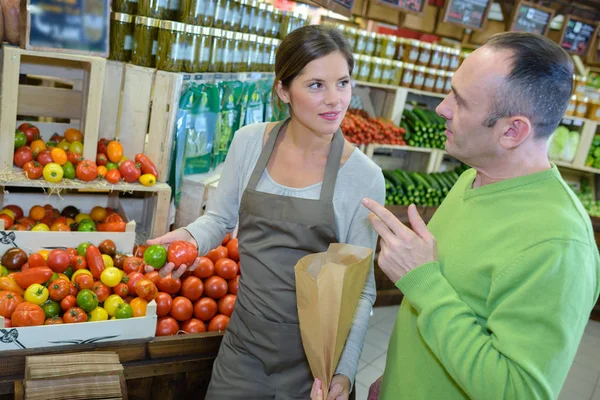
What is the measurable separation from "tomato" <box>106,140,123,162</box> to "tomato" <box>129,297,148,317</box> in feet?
3.14

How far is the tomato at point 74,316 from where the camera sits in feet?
6.80

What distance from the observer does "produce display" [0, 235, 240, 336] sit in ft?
6.66

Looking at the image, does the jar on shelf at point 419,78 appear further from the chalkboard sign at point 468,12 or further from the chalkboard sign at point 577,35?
the chalkboard sign at point 577,35

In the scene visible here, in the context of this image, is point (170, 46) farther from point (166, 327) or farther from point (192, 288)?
point (166, 327)

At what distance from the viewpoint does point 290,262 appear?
1746mm

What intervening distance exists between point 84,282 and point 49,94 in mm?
1202

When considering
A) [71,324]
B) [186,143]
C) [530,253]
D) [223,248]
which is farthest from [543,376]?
[186,143]

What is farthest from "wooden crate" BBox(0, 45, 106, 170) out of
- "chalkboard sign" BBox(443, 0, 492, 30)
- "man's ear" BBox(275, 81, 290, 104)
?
"chalkboard sign" BBox(443, 0, 492, 30)

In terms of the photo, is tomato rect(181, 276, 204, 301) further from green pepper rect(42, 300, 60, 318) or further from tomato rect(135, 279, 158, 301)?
green pepper rect(42, 300, 60, 318)

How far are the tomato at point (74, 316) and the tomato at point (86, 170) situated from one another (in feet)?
2.77

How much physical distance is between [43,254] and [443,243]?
6.26 feet

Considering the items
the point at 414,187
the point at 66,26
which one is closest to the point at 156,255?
the point at 66,26

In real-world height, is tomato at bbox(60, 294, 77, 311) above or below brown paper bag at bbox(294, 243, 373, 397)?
below

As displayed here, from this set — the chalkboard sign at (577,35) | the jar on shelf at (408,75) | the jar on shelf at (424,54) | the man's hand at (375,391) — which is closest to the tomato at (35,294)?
the man's hand at (375,391)
